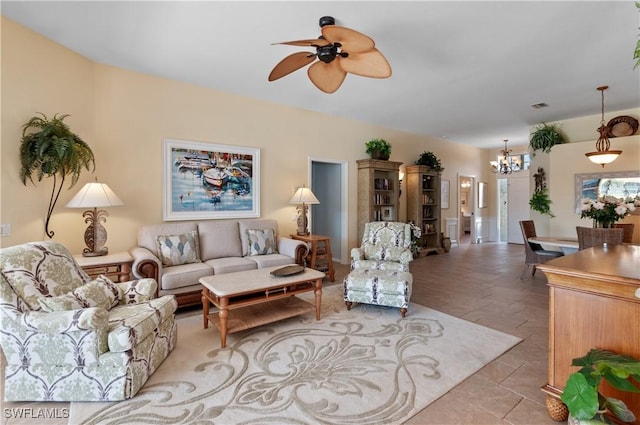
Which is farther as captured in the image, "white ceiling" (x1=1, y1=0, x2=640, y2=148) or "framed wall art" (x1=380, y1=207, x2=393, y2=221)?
"framed wall art" (x1=380, y1=207, x2=393, y2=221)

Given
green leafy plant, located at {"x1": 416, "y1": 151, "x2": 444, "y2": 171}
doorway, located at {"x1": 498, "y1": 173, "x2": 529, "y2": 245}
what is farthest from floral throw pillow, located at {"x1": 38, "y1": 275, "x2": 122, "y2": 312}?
doorway, located at {"x1": 498, "y1": 173, "x2": 529, "y2": 245}

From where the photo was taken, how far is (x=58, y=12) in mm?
2633

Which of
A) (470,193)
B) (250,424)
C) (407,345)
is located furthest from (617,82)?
(250,424)

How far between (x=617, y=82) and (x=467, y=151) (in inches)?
185

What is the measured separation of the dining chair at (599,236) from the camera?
11.3 ft

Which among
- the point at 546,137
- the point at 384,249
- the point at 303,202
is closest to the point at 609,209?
the point at 384,249

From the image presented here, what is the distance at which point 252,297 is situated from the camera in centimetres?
288

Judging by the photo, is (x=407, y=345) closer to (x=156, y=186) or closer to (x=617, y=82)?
(x=156, y=186)

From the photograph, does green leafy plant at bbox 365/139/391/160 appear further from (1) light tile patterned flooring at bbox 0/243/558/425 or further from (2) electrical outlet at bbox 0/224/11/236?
(2) electrical outlet at bbox 0/224/11/236

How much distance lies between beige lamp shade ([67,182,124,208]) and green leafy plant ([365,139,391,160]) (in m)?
4.48

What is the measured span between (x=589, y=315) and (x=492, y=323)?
1705 millimetres

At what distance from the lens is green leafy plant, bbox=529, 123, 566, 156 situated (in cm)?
592

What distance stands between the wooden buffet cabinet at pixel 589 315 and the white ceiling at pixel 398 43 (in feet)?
7.16

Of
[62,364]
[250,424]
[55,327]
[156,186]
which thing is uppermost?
[156,186]
